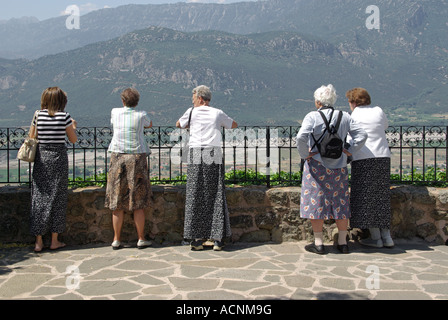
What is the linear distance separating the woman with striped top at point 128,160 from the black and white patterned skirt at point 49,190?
1.77 ft

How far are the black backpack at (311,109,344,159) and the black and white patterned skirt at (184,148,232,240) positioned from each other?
1.20 m

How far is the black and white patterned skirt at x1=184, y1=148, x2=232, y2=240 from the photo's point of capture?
5613 mm

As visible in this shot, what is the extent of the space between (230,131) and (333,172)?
4.94ft

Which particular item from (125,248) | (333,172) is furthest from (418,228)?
(125,248)

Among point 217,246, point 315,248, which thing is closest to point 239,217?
point 217,246

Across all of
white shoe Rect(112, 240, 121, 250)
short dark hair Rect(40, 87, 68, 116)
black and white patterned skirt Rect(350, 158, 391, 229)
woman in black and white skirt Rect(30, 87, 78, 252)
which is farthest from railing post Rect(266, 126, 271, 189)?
short dark hair Rect(40, 87, 68, 116)

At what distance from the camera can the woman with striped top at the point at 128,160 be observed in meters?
5.62

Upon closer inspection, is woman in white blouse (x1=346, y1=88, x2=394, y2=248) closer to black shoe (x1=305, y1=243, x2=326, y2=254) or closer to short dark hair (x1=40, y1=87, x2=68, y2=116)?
black shoe (x1=305, y1=243, x2=326, y2=254)

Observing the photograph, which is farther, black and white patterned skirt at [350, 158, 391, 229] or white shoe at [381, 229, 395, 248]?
white shoe at [381, 229, 395, 248]

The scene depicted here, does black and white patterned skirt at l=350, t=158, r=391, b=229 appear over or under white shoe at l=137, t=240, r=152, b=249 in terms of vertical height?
over

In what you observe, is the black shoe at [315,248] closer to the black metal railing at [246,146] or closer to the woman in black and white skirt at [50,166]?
the black metal railing at [246,146]

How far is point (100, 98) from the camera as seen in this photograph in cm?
19362

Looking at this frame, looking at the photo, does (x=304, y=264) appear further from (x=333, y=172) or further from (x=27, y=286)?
(x=27, y=286)

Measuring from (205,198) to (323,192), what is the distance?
137cm
